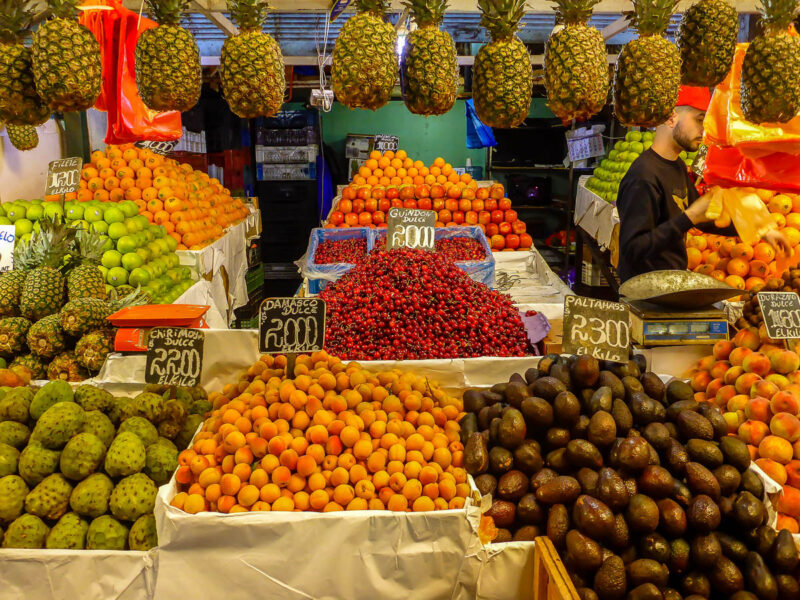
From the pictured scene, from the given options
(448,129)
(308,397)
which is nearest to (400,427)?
(308,397)

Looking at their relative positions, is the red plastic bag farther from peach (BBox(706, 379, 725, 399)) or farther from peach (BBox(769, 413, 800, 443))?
peach (BBox(769, 413, 800, 443))

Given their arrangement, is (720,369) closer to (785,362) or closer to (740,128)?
(785,362)

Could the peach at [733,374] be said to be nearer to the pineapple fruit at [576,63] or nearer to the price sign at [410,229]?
the pineapple fruit at [576,63]

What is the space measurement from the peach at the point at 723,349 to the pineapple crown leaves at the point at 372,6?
6.30 ft

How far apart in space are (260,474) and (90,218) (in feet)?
11.0

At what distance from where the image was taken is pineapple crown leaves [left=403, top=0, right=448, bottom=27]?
1.91m

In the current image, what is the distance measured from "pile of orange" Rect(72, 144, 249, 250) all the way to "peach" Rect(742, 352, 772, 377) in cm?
423

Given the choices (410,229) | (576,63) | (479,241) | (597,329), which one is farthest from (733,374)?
(479,241)

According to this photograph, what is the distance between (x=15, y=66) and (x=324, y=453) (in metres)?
1.61

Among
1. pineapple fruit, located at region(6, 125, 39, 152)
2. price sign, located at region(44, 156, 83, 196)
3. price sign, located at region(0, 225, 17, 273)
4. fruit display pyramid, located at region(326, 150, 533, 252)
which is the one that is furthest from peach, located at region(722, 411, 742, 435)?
pineapple fruit, located at region(6, 125, 39, 152)

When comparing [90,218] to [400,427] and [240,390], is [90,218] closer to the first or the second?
[240,390]

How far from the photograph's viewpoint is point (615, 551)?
63.8 inches

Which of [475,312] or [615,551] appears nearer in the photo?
[615,551]

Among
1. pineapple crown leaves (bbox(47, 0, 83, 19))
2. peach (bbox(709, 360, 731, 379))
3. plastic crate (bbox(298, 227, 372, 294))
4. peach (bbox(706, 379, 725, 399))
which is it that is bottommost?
plastic crate (bbox(298, 227, 372, 294))
